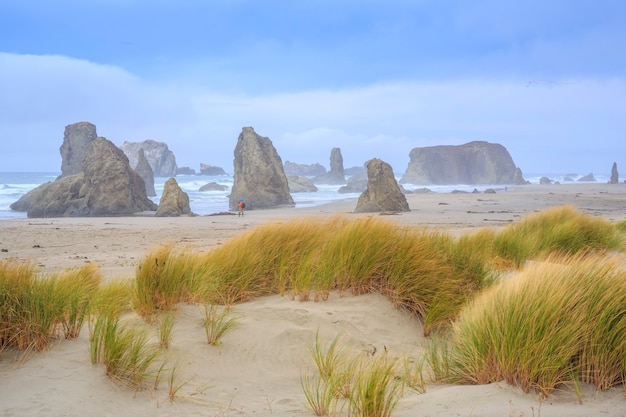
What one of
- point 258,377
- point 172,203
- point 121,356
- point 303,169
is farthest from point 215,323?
point 303,169

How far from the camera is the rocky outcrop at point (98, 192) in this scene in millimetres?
33812

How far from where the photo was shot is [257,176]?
1714 inches

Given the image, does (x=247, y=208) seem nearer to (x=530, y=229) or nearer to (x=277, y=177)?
(x=277, y=177)

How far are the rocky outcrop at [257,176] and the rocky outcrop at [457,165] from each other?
3562 inches

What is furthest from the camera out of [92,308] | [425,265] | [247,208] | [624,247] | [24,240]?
[247,208]

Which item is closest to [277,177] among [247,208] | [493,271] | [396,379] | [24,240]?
[247,208]

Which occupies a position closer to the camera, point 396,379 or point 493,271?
point 396,379

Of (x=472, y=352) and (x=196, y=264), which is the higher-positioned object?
(x=196, y=264)

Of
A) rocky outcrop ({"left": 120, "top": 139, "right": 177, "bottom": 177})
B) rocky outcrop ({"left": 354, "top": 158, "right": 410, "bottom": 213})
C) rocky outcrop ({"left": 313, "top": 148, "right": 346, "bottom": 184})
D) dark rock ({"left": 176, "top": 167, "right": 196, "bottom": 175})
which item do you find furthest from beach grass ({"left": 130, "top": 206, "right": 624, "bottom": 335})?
dark rock ({"left": 176, "top": 167, "right": 196, "bottom": 175})

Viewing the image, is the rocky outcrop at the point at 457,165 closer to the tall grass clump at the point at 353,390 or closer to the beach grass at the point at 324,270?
the beach grass at the point at 324,270

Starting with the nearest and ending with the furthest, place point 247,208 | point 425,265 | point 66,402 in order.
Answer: point 66,402 → point 425,265 → point 247,208

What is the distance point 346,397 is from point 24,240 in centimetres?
1537

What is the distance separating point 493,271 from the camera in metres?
7.00

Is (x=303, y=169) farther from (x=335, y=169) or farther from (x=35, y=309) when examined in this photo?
(x=35, y=309)
